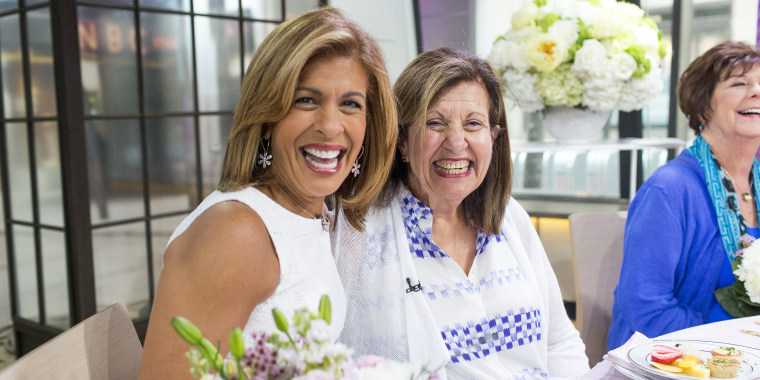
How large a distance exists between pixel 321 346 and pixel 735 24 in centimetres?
393

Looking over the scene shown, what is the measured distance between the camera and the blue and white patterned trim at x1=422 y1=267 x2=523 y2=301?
63.8 inches

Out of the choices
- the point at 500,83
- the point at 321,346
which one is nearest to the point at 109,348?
the point at 321,346

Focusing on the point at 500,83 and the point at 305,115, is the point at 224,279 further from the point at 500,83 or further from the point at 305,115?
the point at 500,83

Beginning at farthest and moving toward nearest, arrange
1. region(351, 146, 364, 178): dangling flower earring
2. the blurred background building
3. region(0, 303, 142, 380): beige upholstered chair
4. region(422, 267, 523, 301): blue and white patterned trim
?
the blurred background building < region(422, 267, 523, 301): blue and white patterned trim < region(351, 146, 364, 178): dangling flower earring < region(0, 303, 142, 380): beige upholstered chair

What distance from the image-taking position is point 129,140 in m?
3.56

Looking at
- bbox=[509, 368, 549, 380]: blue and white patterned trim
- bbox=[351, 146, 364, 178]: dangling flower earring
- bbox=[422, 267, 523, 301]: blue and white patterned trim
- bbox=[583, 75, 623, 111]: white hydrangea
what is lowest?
bbox=[509, 368, 549, 380]: blue and white patterned trim

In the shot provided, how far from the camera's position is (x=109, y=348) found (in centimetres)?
118

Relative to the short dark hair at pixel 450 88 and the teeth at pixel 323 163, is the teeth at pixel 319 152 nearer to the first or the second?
the teeth at pixel 323 163

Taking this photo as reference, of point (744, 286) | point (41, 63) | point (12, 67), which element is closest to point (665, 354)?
point (744, 286)

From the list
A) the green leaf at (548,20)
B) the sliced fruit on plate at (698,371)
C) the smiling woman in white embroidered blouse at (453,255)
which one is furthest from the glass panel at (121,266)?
the sliced fruit on plate at (698,371)

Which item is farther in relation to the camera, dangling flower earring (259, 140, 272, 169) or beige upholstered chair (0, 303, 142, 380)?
dangling flower earring (259, 140, 272, 169)

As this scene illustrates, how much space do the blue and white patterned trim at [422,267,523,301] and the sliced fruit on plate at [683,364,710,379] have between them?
534 millimetres

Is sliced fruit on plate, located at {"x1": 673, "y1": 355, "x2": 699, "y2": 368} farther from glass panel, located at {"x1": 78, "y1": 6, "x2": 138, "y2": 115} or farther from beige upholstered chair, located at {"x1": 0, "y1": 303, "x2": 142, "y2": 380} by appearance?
glass panel, located at {"x1": 78, "y1": 6, "x2": 138, "y2": 115}

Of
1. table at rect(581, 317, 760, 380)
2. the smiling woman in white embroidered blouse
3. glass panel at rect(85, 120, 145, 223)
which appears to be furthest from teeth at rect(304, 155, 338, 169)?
glass panel at rect(85, 120, 145, 223)
